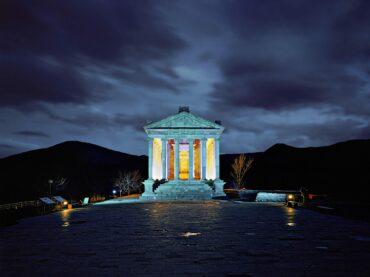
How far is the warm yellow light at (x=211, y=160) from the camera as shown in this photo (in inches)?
2717

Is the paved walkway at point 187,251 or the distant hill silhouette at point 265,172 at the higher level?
the distant hill silhouette at point 265,172

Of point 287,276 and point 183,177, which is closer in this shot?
point 287,276

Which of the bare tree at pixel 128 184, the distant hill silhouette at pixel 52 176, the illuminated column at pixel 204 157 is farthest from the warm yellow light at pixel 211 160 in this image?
the distant hill silhouette at pixel 52 176

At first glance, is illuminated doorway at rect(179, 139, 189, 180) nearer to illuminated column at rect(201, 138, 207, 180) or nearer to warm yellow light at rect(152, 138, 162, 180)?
warm yellow light at rect(152, 138, 162, 180)

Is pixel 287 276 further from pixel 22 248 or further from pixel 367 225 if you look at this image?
pixel 367 225

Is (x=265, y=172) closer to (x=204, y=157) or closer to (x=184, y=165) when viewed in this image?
(x=184, y=165)

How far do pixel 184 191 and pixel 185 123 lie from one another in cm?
1253

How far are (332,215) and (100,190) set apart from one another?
13510 centimetres

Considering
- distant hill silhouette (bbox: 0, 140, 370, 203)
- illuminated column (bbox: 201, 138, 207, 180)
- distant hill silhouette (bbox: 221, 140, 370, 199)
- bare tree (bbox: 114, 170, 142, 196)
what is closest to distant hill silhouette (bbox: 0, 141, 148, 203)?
distant hill silhouette (bbox: 0, 140, 370, 203)

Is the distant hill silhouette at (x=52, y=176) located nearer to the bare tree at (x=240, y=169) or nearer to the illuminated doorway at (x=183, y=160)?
the bare tree at (x=240, y=169)

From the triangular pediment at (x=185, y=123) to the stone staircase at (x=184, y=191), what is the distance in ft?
32.5

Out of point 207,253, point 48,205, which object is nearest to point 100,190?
point 48,205

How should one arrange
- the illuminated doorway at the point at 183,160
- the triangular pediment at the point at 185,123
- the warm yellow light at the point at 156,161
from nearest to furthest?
the triangular pediment at the point at 185,123 → the warm yellow light at the point at 156,161 → the illuminated doorway at the point at 183,160

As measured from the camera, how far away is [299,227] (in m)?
20.2
